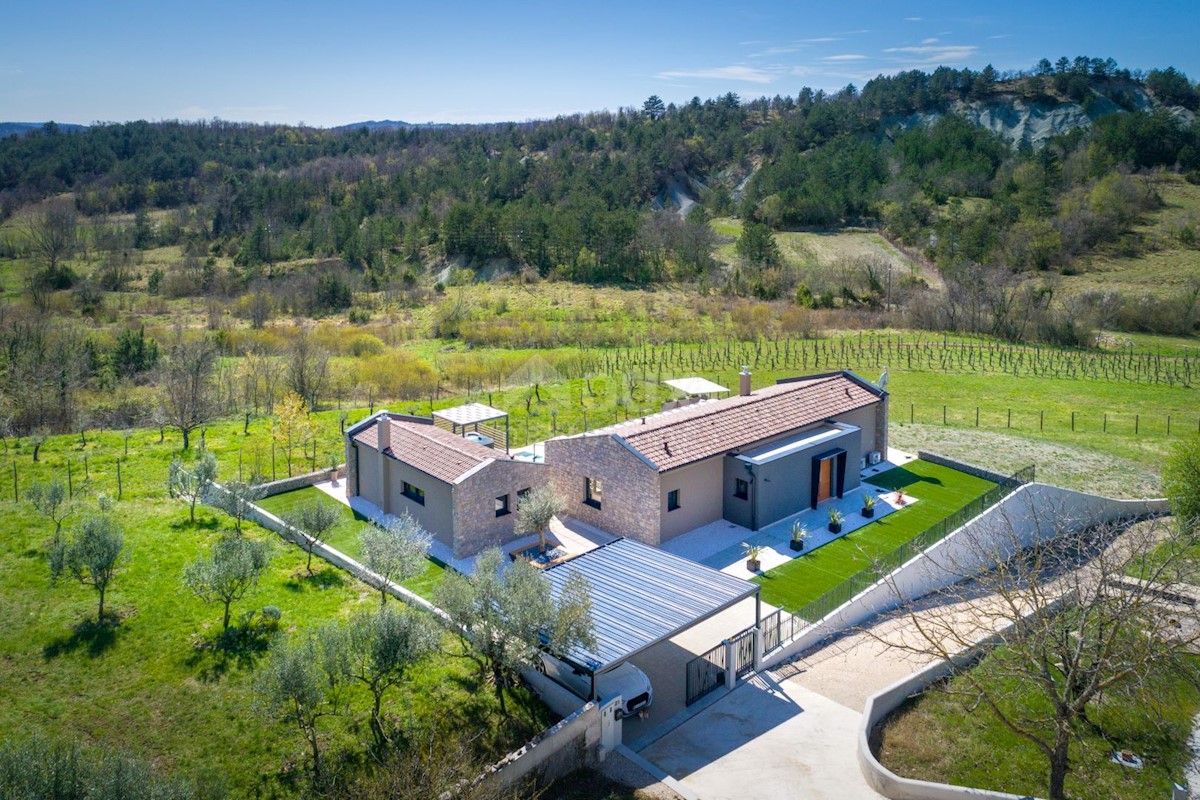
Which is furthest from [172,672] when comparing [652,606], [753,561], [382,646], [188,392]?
[188,392]

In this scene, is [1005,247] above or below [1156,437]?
above

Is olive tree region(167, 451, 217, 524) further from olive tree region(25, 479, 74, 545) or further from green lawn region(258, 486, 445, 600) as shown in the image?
olive tree region(25, 479, 74, 545)

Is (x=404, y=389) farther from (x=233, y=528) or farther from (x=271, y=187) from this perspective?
(x=271, y=187)

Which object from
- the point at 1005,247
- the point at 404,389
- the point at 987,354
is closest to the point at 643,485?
the point at 404,389

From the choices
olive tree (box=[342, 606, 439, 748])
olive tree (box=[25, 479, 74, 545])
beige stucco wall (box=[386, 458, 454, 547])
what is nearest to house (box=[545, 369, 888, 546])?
beige stucco wall (box=[386, 458, 454, 547])

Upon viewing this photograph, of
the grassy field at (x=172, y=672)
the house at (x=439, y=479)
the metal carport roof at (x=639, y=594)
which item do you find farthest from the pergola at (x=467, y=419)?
the metal carport roof at (x=639, y=594)

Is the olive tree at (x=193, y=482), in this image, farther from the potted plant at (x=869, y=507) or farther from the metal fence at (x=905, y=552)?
the potted plant at (x=869, y=507)
